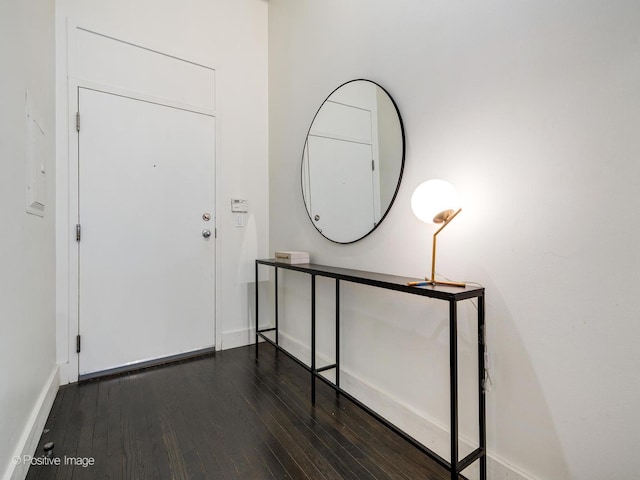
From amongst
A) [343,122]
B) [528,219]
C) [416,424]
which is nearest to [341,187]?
[343,122]

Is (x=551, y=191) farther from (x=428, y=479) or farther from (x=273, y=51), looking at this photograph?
(x=273, y=51)

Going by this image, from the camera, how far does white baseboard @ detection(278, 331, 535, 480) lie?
1167 millimetres

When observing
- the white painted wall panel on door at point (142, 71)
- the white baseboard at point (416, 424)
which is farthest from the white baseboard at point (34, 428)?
the white painted wall panel on door at point (142, 71)

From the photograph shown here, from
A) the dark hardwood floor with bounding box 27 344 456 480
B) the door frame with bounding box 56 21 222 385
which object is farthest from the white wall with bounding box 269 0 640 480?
the door frame with bounding box 56 21 222 385

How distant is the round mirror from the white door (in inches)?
39.3

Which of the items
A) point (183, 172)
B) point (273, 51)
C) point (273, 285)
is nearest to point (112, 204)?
point (183, 172)

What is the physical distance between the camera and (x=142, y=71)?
2.31 m

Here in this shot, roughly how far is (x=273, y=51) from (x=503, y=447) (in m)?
3.28

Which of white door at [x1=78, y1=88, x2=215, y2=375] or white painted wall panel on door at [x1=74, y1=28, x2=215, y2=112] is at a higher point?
white painted wall panel on door at [x1=74, y1=28, x2=215, y2=112]

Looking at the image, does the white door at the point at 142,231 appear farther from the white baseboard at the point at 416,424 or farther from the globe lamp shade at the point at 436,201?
the globe lamp shade at the point at 436,201

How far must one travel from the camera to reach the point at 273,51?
9.28ft

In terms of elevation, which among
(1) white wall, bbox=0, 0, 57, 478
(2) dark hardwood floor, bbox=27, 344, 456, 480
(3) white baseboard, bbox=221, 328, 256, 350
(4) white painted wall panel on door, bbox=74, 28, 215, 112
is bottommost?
(2) dark hardwood floor, bbox=27, 344, 456, 480

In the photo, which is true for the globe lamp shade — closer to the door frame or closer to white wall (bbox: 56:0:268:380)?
white wall (bbox: 56:0:268:380)

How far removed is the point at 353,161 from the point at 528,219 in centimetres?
104
